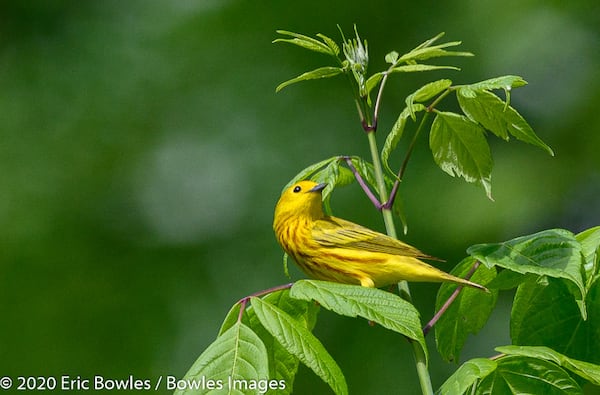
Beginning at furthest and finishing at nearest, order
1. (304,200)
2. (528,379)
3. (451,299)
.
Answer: (304,200), (451,299), (528,379)

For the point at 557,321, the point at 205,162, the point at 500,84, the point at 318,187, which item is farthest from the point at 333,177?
the point at 205,162

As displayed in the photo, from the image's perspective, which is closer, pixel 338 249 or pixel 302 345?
pixel 302 345

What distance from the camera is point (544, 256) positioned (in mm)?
1456

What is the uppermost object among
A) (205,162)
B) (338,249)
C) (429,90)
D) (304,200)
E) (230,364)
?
(205,162)

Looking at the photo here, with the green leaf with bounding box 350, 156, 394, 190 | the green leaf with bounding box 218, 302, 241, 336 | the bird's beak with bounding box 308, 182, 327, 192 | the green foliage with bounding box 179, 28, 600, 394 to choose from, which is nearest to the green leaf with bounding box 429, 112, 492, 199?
the green foliage with bounding box 179, 28, 600, 394

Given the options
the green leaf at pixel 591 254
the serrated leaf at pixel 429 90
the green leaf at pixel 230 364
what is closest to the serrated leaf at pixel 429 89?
the serrated leaf at pixel 429 90

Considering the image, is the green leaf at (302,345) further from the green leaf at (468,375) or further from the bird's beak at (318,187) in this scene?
the bird's beak at (318,187)

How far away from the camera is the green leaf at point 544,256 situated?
4.62 feet

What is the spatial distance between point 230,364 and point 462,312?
0.50m

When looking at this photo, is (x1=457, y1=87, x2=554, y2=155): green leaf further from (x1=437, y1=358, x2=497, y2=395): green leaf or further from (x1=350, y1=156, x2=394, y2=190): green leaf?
(x1=437, y1=358, x2=497, y2=395): green leaf

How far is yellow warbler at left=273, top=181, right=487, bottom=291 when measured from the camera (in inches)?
62.1

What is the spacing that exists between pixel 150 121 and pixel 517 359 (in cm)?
484

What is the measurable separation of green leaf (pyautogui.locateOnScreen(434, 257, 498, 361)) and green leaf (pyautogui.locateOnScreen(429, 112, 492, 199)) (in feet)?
0.51

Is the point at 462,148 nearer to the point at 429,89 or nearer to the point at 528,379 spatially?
the point at 429,89
